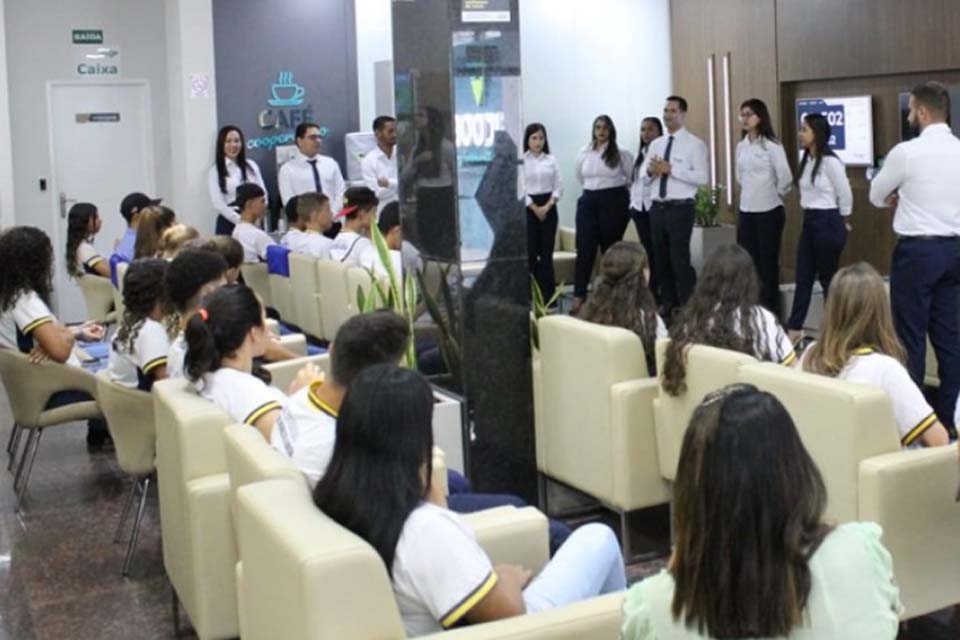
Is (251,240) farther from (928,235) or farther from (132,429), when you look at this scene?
(928,235)

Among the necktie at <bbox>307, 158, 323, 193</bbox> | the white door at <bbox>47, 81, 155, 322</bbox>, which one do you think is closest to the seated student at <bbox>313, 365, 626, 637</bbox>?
the necktie at <bbox>307, 158, 323, 193</bbox>

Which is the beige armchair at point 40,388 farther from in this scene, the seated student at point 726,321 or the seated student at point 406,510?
the seated student at point 406,510

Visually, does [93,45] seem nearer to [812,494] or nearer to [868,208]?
[868,208]

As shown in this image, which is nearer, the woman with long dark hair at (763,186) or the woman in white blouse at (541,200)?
the woman with long dark hair at (763,186)

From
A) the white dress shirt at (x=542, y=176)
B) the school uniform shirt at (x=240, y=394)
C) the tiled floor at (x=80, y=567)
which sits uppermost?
the white dress shirt at (x=542, y=176)

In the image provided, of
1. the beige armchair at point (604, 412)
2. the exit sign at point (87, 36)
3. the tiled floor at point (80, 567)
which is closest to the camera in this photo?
the tiled floor at point (80, 567)

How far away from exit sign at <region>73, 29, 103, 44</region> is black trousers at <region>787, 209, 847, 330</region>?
6757 millimetres

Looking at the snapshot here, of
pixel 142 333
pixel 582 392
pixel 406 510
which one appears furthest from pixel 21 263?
pixel 406 510

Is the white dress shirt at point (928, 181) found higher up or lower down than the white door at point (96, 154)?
lower down

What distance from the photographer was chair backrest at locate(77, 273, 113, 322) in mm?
8852

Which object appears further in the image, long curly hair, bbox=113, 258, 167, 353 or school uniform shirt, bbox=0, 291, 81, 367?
school uniform shirt, bbox=0, 291, 81, 367

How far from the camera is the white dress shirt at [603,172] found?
1148cm

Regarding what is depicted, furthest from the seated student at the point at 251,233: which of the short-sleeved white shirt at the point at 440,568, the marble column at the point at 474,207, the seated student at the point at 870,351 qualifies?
the short-sleeved white shirt at the point at 440,568

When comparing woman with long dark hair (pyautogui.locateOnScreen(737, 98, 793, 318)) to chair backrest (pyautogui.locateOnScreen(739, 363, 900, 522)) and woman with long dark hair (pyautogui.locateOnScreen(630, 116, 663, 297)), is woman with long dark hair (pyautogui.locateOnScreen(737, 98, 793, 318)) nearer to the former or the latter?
woman with long dark hair (pyautogui.locateOnScreen(630, 116, 663, 297))
